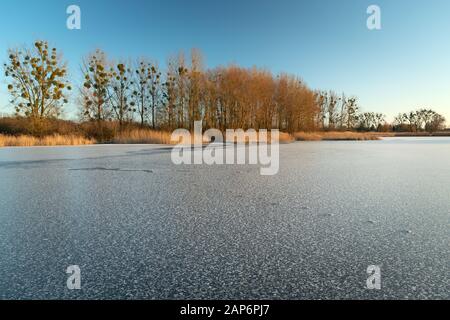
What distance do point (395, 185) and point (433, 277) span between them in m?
1.72

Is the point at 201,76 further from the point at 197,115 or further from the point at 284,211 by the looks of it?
the point at 284,211

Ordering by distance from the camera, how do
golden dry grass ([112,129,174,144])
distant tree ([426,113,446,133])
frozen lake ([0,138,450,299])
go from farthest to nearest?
1. distant tree ([426,113,446,133])
2. golden dry grass ([112,129,174,144])
3. frozen lake ([0,138,450,299])

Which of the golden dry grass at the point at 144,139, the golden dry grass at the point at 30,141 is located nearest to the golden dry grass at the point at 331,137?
the golden dry grass at the point at 144,139

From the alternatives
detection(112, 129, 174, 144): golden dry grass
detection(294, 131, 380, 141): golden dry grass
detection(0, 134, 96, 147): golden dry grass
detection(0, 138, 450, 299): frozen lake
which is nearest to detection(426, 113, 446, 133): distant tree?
detection(294, 131, 380, 141): golden dry grass

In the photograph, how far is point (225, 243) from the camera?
1074 mm

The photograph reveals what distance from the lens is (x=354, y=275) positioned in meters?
0.83

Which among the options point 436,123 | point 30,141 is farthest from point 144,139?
point 436,123

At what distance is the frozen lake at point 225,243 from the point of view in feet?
2.52

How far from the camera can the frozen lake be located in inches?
30.3

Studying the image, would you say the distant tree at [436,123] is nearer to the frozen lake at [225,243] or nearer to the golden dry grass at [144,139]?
the golden dry grass at [144,139]

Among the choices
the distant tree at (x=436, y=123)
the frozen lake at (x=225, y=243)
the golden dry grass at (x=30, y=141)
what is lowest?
the frozen lake at (x=225, y=243)

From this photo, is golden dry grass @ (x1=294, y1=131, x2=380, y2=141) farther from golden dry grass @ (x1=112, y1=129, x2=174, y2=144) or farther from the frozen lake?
the frozen lake

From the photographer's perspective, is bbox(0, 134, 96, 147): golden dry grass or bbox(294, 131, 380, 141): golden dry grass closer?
bbox(0, 134, 96, 147): golden dry grass

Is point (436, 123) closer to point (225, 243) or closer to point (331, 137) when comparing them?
point (331, 137)
